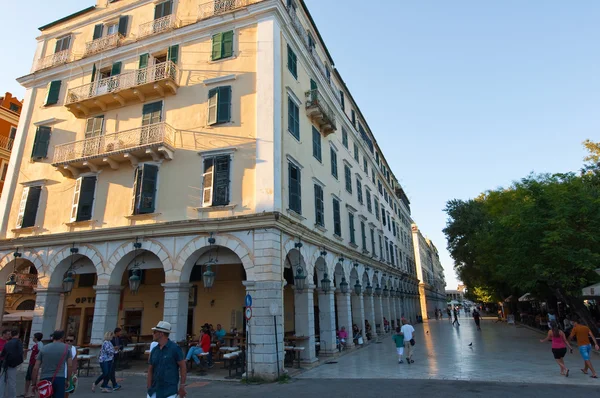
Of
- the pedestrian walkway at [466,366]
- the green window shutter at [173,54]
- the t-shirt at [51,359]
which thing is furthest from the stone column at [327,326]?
the green window shutter at [173,54]

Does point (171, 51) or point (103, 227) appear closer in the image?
point (103, 227)

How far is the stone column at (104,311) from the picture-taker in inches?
583

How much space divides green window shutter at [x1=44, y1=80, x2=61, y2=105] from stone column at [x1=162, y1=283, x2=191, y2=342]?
43.3ft

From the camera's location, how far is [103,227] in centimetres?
1617

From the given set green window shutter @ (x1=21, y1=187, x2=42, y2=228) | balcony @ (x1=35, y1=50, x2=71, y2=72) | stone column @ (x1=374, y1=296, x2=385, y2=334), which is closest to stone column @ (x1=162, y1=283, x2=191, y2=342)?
green window shutter @ (x1=21, y1=187, x2=42, y2=228)

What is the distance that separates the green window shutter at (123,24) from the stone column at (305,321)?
15857 millimetres

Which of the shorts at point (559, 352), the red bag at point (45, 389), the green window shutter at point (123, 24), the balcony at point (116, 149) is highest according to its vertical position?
the green window shutter at point (123, 24)

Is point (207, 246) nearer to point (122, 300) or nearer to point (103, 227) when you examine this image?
point (103, 227)

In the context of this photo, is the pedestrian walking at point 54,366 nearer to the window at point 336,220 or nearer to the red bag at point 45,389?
the red bag at point 45,389

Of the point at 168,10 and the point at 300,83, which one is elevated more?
the point at 168,10

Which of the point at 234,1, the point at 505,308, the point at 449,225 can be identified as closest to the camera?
the point at 234,1

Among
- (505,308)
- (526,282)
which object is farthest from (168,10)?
(505,308)

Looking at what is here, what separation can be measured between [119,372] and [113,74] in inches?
547

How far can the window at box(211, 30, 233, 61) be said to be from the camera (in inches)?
648
